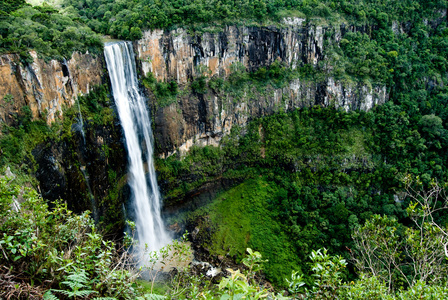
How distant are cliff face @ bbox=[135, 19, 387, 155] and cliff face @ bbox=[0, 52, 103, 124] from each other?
4230 mm

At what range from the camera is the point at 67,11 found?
21703 mm

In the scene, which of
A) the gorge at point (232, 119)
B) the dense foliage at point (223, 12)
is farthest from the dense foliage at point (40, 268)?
the dense foliage at point (223, 12)

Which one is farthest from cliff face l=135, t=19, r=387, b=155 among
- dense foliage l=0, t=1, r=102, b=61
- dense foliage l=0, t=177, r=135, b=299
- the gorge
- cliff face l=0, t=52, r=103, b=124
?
dense foliage l=0, t=177, r=135, b=299

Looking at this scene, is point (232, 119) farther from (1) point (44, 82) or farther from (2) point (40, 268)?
(2) point (40, 268)

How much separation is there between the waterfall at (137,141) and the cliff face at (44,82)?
1343 millimetres

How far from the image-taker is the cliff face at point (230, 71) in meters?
21.5

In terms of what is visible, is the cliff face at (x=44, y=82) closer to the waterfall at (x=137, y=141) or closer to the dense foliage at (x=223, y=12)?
the waterfall at (x=137, y=141)

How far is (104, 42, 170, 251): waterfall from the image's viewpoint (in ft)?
60.4

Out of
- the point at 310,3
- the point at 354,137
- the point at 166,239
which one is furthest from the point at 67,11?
the point at 354,137

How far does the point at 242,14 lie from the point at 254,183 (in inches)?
561

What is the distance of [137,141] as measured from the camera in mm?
19750

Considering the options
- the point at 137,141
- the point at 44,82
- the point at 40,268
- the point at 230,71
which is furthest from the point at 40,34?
the point at 40,268

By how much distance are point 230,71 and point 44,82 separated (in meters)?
14.7

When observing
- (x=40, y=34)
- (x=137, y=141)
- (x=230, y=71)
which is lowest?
(x=137, y=141)
